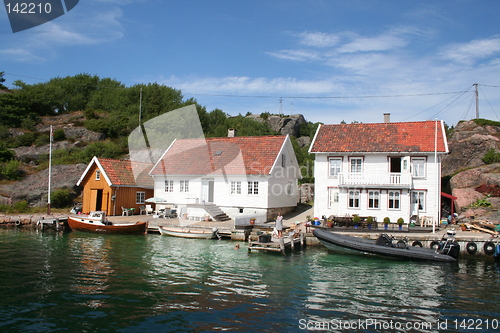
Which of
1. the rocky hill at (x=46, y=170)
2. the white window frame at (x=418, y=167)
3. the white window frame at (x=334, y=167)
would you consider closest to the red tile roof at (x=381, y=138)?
the white window frame at (x=418, y=167)

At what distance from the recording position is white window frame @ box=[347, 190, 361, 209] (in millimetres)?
28125

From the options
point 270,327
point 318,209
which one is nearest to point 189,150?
point 318,209

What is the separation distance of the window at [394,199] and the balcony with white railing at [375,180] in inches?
30.7

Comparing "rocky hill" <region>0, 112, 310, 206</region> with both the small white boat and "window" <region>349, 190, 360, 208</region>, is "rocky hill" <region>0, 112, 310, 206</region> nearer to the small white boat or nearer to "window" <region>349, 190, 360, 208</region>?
the small white boat

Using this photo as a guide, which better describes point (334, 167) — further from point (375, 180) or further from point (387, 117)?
point (387, 117)

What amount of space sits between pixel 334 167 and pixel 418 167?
20.3 ft

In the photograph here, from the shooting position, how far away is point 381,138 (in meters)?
29.1

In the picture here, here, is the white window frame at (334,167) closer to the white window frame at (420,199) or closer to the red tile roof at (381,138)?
the red tile roof at (381,138)

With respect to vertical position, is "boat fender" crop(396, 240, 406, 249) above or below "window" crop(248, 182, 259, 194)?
below

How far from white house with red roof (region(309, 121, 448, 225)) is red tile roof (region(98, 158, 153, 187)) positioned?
1736 cm

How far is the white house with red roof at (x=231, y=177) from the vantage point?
101 feet

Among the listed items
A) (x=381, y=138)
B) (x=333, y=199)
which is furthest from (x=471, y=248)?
(x=381, y=138)

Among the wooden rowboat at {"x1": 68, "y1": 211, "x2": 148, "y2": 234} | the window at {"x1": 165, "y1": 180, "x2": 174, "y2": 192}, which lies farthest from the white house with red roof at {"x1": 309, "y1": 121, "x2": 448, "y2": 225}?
the wooden rowboat at {"x1": 68, "y1": 211, "x2": 148, "y2": 234}

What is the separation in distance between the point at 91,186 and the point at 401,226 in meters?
→ 26.7
